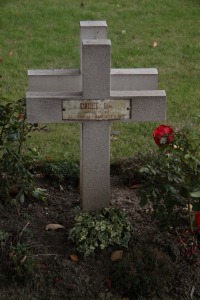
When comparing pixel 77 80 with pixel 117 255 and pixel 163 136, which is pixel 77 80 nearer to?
pixel 163 136

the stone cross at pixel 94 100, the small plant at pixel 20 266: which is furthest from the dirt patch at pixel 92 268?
the stone cross at pixel 94 100

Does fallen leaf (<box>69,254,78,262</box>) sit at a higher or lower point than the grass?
lower

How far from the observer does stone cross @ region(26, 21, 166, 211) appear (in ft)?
15.4

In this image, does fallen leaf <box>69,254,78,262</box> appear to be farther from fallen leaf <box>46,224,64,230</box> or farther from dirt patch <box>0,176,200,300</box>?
fallen leaf <box>46,224,64,230</box>

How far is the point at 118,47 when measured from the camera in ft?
30.1

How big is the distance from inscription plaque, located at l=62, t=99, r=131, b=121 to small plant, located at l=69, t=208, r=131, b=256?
2.09ft

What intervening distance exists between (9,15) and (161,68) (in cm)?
262

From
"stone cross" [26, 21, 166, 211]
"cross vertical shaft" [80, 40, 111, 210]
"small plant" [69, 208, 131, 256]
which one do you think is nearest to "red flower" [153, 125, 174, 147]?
"stone cross" [26, 21, 166, 211]

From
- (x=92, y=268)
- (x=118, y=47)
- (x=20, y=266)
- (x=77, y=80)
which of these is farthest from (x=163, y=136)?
(x=118, y=47)

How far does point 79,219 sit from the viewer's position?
491 cm

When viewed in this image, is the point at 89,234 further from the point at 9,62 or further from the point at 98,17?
the point at 98,17

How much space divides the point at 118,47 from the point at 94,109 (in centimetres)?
451

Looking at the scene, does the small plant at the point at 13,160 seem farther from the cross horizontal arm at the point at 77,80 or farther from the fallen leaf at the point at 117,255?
the fallen leaf at the point at 117,255

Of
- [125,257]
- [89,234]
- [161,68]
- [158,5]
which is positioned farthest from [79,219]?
[158,5]
